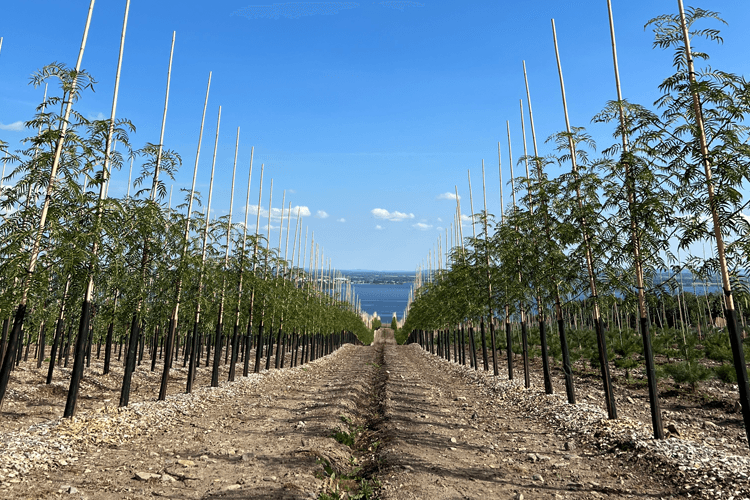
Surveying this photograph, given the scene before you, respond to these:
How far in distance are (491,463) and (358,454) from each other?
2978 mm

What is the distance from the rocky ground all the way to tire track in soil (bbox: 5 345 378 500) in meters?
0.03

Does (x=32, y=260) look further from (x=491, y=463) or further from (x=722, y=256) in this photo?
(x=722, y=256)

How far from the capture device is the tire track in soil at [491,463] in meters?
6.78

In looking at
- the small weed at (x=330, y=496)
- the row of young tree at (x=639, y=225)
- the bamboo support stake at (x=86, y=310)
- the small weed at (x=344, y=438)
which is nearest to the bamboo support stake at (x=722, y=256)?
the row of young tree at (x=639, y=225)

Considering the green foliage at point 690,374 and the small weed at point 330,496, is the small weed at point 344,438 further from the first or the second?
the green foliage at point 690,374

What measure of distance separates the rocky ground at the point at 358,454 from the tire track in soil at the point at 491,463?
0.04 metres

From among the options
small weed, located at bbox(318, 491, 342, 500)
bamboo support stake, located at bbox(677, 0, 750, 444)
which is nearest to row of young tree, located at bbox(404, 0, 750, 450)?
bamboo support stake, located at bbox(677, 0, 750, 444)

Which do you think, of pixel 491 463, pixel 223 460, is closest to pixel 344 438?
pixel 223 460

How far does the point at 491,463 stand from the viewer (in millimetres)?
8219

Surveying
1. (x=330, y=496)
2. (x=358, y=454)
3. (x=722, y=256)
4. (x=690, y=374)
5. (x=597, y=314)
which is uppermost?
(x=722, y=256)

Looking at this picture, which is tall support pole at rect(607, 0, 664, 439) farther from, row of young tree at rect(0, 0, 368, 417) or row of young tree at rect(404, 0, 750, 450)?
row of young tree at rect(0, 0, 368, 417)

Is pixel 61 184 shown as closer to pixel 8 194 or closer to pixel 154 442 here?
pixel 8 194

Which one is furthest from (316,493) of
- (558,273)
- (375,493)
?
(558,273)

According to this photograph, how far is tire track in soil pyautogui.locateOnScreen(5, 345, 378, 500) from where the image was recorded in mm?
6590
